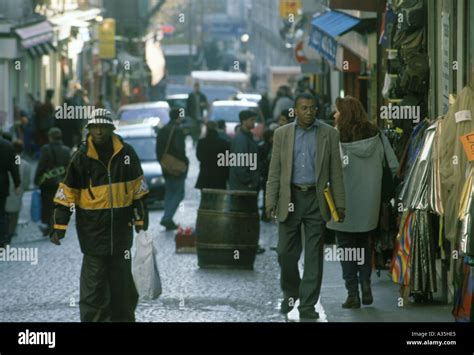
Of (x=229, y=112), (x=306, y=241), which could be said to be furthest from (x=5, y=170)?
(x=229, y=112)

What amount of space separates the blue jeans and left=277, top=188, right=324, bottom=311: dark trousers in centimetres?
986

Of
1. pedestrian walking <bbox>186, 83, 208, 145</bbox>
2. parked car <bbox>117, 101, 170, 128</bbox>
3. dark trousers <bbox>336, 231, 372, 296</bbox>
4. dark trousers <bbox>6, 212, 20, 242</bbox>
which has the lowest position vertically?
pedestrian walking <bbox>186, 83, 208, 145</bbox>

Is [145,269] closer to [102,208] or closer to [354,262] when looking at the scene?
[102,208]

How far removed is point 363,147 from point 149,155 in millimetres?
15159

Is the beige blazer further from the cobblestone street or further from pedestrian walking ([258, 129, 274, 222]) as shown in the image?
pedestrian walking ([258, 129, 274, 222])

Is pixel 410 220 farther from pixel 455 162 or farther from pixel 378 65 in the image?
pixel 378 65

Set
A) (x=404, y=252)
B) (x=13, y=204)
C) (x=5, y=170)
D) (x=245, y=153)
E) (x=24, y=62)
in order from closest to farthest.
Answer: (x=404, y=252), (x=5, y=170), (x=245, y=153), (x=13, y=204), (x=24, y=62)

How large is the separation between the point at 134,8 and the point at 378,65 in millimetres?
62052

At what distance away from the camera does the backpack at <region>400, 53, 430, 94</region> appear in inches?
611

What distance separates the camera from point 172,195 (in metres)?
23.3

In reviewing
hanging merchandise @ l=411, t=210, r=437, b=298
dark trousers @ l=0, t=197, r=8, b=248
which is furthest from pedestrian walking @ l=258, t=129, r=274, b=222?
hanging merchandise @ l=411, t=210, r=437, b=298

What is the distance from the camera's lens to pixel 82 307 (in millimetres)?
12070

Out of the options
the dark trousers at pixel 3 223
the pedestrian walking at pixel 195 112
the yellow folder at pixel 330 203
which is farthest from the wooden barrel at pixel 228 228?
the pedestrian walking at pixel 195 112
